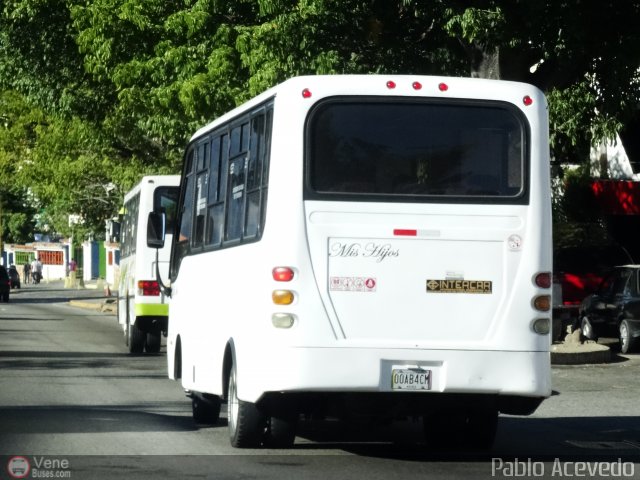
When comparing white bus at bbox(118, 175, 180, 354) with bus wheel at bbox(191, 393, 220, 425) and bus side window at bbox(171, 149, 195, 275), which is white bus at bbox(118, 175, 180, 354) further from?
bus wheel at bbox(191, 393, 220, 425)

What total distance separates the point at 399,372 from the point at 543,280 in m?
1.31

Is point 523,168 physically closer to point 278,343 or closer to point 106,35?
point 278,343

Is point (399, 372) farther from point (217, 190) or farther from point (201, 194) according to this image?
point (201, 194)

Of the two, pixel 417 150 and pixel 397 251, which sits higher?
pixel 417 150

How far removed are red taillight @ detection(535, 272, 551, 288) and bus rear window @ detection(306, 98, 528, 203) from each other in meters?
0.59

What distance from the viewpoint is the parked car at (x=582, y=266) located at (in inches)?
1178

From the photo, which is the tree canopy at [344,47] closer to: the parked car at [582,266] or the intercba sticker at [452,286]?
the parked car at [582,266]

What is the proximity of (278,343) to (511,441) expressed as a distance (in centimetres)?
307

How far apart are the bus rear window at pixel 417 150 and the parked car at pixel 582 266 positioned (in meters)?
18.2

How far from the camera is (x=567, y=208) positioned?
3553 cm

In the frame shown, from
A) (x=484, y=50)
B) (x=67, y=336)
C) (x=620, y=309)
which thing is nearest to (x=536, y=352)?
(x=484, y=50)

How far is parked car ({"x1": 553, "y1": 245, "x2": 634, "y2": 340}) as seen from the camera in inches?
1178

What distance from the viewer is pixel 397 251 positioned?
36.1 ft

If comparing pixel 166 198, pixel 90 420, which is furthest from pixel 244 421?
pixel 166 198
